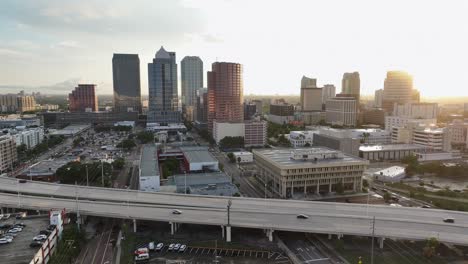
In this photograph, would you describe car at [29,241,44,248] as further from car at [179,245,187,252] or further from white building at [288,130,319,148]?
white building at [288,130,319,148]

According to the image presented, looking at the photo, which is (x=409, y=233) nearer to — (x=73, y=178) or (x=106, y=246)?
(x=106, y=246)

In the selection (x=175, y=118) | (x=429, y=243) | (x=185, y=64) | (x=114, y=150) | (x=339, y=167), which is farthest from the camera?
(x=185, y=64)

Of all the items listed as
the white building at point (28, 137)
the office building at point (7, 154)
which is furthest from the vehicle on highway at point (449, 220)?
the white building at point (28, 137)

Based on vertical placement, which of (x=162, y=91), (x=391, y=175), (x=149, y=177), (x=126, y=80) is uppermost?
(x=126, y=80)

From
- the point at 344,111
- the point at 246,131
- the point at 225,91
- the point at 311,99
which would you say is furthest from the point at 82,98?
the point at 344,111

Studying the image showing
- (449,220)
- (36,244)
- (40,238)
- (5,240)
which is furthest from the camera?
(449,220)

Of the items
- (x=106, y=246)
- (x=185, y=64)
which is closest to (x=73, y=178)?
(x=106, y=246)

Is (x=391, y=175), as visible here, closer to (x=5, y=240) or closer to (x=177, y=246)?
(x=177, y=246)
